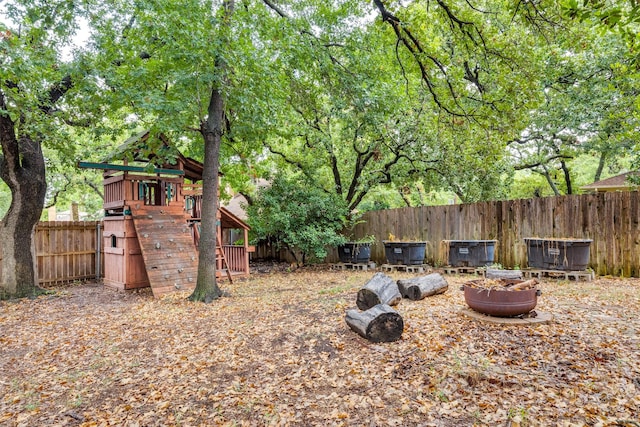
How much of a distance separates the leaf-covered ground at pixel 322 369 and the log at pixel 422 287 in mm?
225

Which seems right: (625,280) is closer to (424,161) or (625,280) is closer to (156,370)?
(424,161)

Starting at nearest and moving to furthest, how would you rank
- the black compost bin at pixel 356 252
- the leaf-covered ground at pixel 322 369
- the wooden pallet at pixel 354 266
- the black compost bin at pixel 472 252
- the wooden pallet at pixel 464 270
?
1. the leaf-covered ground at pixel 322 369
2. the wooden pallet at pixel 464 270
3. the black compost bin at pixel 472 252
4. the wooden pallet at pixel 354 266
5. the black compost bin at pixel 356 252

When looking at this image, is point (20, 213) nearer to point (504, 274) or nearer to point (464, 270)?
point (504, 274)

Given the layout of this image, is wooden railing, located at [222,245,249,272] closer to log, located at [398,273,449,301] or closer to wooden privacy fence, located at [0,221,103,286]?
wooden privacy fence, located at [0,221,103,286]

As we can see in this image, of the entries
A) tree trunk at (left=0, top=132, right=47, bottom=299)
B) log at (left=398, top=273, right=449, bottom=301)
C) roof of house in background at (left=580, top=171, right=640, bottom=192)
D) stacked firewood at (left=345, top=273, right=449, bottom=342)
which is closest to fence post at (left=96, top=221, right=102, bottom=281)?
tree trunk at (left=0, top=132, right=47, bottom=299)

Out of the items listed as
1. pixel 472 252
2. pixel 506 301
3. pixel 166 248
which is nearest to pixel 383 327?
pixel 506 301

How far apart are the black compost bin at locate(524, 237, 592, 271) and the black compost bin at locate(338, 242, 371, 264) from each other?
477 cm

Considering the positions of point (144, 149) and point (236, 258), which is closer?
point (144, 149)

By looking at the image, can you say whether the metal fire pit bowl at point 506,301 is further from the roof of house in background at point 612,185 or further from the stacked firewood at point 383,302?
the roof of house in background at point 612,185

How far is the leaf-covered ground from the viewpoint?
3012 mm

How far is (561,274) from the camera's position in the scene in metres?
7.93

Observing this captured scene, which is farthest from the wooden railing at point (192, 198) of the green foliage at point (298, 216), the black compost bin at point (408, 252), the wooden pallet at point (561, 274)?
the wooden pallet at point (561, 274)

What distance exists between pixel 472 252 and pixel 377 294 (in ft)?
17.0

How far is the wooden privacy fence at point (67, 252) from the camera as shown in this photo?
32.1 feet
